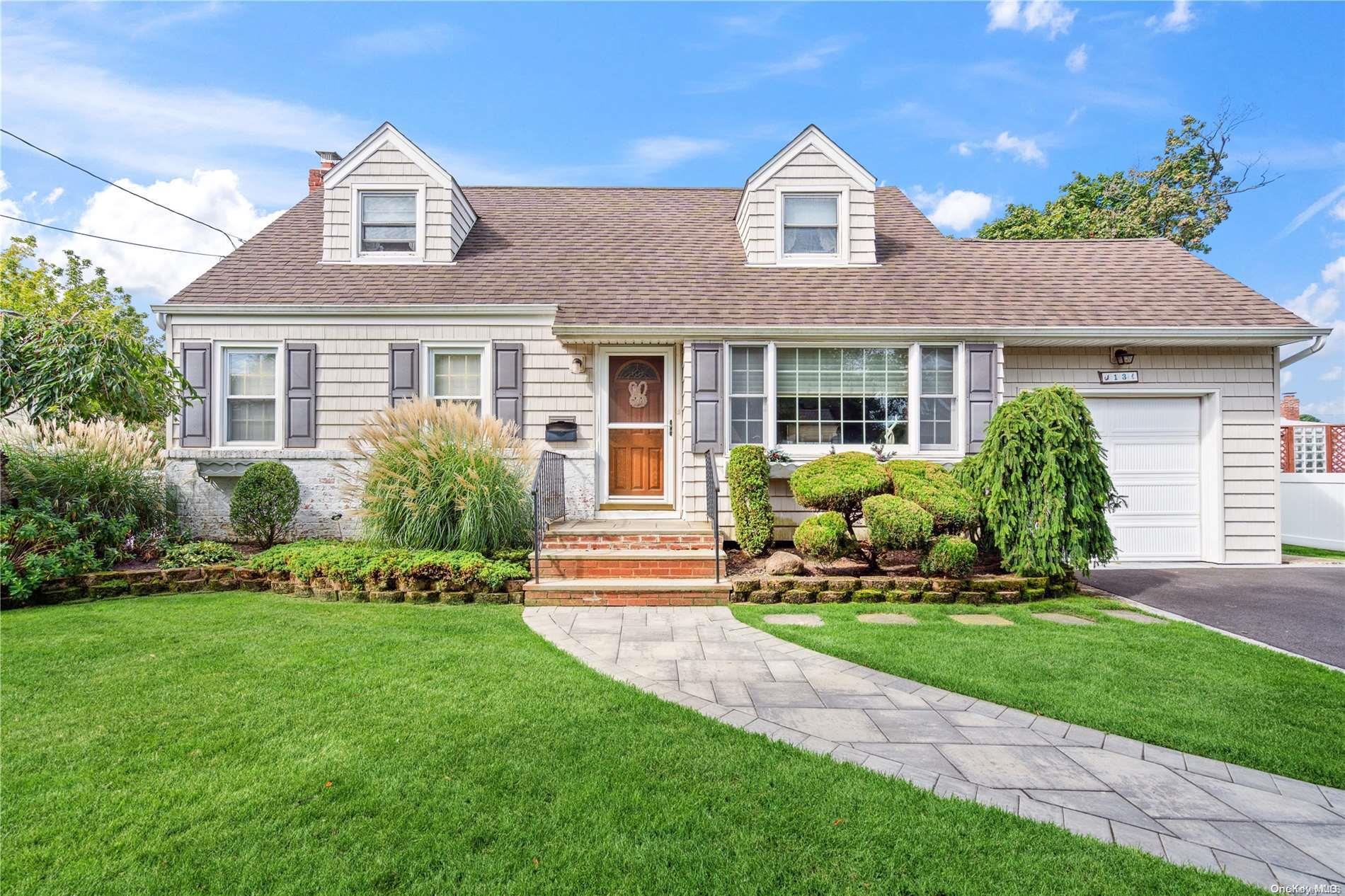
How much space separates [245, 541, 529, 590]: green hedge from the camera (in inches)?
229

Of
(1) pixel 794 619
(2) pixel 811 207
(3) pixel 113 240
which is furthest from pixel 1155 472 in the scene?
(3) pixel 113 240

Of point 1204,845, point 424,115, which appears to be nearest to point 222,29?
point 424,115

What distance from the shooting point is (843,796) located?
7.75 ft

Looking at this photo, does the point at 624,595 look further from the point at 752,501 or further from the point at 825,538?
the point at 825,538

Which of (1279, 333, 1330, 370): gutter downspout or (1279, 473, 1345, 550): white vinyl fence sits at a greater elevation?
(1279, 333, 1330, 370): gutter downspout

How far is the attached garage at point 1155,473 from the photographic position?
311 inches

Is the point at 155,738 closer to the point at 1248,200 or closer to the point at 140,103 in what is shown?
the point at 140,103

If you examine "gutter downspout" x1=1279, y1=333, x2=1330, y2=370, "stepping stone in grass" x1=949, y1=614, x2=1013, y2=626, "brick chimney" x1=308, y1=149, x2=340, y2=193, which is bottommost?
"stepping stone in grass" x1=949, y1=614, x2=1013, y2=626

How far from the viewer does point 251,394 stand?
830cm

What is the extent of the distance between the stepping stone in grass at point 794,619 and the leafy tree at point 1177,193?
1682 cm

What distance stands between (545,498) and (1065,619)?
5666mm

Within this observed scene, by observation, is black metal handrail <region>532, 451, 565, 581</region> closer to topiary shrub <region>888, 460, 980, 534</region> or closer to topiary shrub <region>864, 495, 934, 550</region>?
topiary shrub <region>864, 495, 934, 550</region>

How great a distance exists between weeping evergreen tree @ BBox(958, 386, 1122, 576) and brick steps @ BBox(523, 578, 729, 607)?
3.14 metres

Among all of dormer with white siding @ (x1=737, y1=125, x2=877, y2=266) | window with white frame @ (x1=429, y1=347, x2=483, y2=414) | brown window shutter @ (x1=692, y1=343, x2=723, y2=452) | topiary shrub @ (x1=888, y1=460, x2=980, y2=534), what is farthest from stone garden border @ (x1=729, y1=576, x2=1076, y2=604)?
dormer with white siding @ (x1=737, y1=125, x2=877, y2=266)
